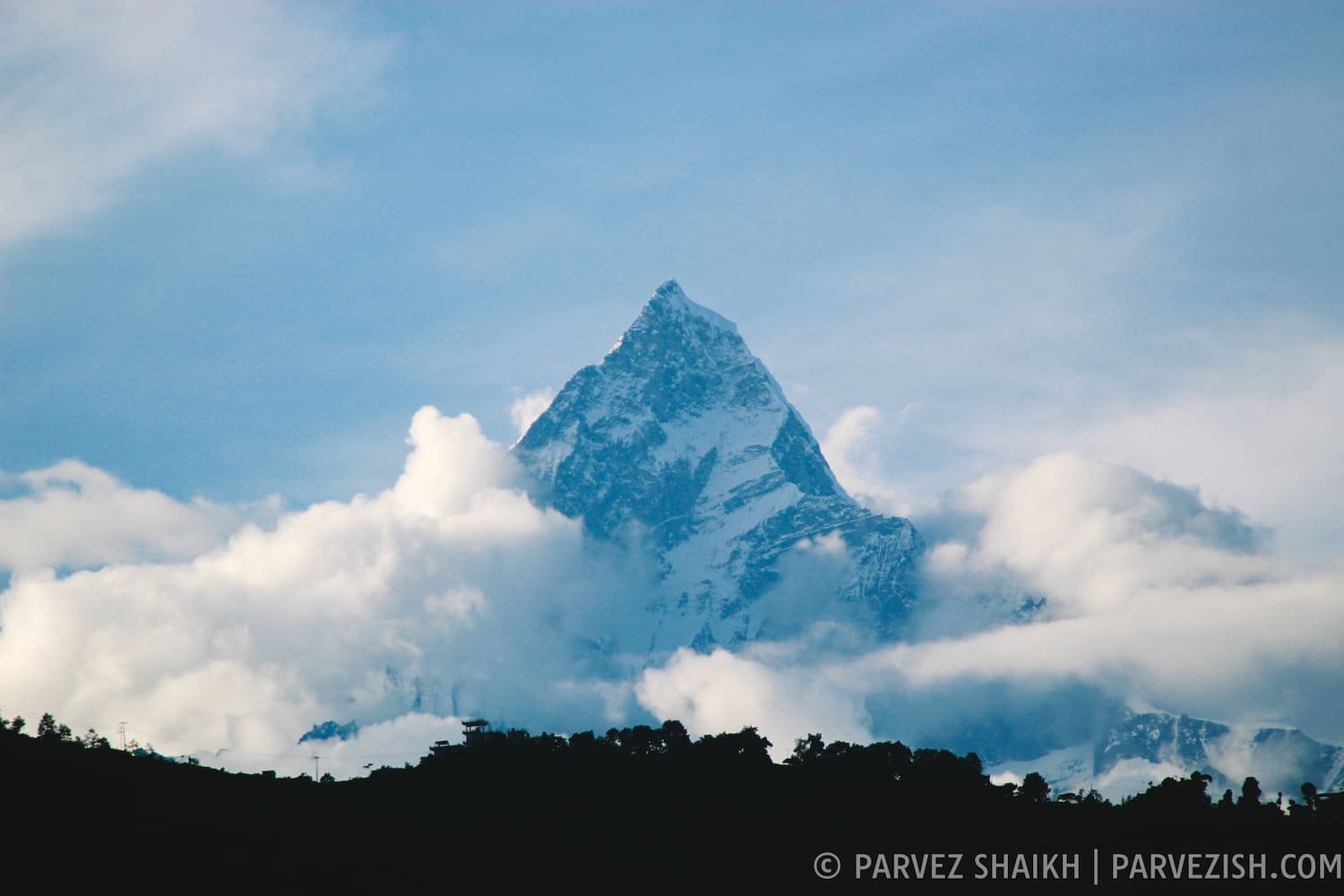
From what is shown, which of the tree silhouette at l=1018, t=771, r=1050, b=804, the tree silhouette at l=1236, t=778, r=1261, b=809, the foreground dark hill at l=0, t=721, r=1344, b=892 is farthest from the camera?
the tree silhouette at l=1018, t=771, r=1050, b=804

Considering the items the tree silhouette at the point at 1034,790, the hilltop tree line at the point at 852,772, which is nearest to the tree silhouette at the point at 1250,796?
the hilltop tree line at the point at 852,772

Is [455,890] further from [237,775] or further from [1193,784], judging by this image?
[1193,784]

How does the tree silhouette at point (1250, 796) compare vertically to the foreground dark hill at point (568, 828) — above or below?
above

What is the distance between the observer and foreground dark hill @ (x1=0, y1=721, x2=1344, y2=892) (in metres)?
121

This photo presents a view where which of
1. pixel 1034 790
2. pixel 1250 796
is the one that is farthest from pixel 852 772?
pixel 1250 796

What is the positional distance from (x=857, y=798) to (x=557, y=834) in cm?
4152

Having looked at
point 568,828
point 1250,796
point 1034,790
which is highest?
point 1034,790

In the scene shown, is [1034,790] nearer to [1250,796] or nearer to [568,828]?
[1250,796]

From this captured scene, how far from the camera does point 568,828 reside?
498 ft

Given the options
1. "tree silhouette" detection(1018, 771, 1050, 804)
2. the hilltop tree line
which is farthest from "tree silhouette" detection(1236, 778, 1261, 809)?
"tree silhouette" detection(1018, 771, 1050, 804)

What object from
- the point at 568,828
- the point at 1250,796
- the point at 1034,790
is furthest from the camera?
the point at 1034,790

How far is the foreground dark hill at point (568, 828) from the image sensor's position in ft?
396

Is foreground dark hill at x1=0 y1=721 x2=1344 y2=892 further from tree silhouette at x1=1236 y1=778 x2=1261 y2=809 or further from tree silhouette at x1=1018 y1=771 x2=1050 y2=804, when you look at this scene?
tree silhouette at x1=1018 y1=771 x2=1050 y2=804

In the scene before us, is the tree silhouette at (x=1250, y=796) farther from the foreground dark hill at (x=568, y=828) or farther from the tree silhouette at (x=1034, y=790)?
the tree silhouette at (x=1034, y=790)
